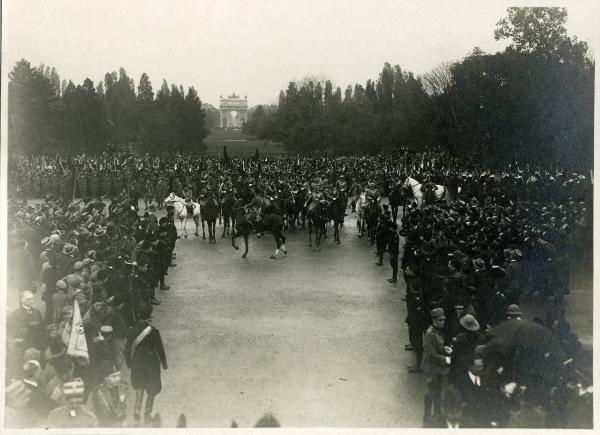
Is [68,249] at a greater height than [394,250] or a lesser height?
greater

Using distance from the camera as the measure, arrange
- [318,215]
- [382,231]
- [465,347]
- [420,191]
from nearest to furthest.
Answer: [465,347] → [382,231] → [318,215] → [420,191]

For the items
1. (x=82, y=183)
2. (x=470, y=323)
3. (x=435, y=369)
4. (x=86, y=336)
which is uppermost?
(x=470, y=323)

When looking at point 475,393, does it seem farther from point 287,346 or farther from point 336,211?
point 336,211

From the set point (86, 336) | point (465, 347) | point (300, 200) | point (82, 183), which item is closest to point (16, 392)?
point (86, 336)

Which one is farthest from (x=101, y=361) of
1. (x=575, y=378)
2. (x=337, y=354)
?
(x=575, y=378)

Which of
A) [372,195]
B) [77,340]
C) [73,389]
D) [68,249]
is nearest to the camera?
[73,389]

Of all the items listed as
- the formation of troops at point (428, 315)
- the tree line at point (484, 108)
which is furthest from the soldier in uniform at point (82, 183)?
the tree line at point (484, 108)

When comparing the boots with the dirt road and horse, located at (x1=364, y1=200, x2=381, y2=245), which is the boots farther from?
horse, located at (x1=364, y1=200, x2=381, y2=245)
